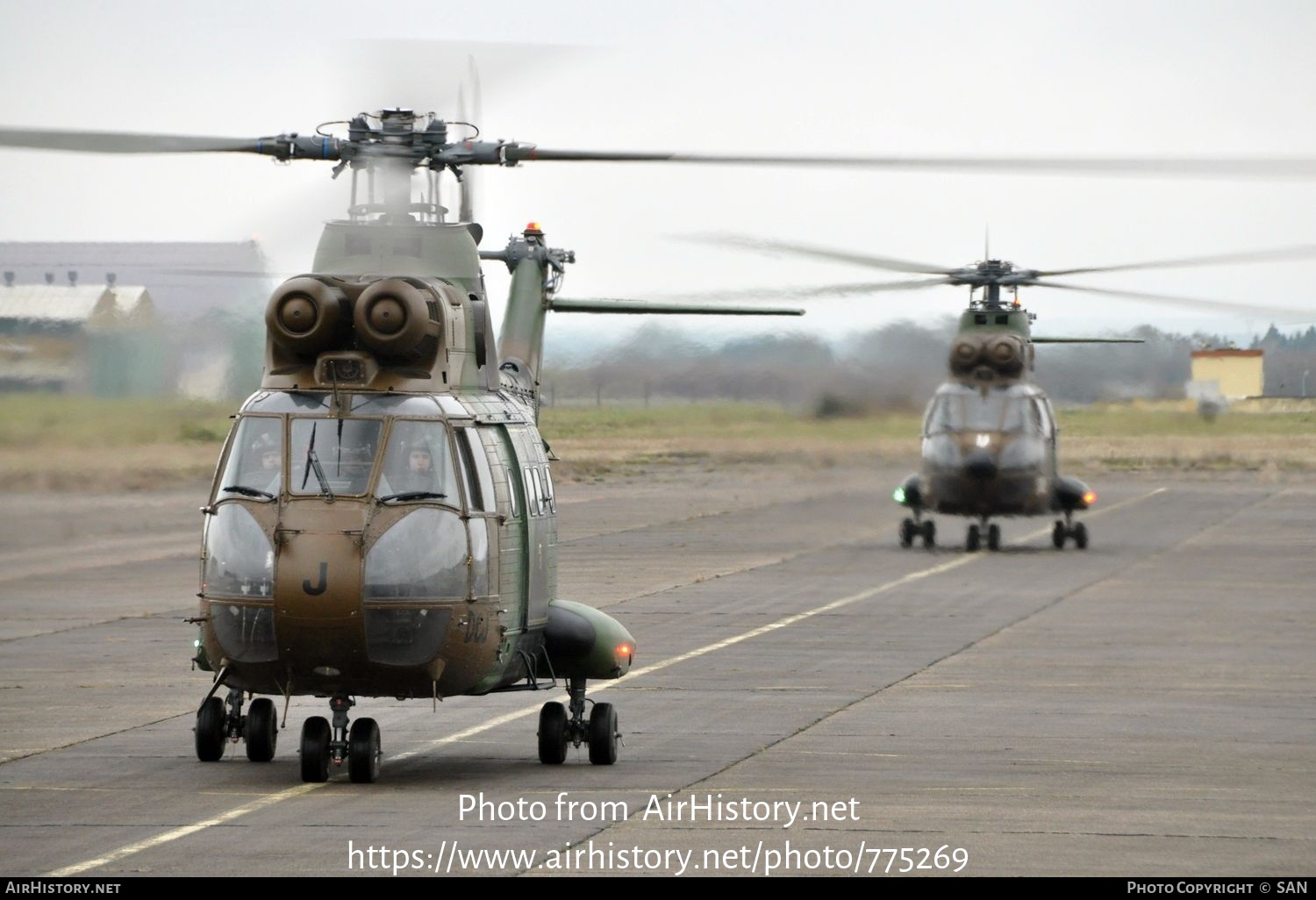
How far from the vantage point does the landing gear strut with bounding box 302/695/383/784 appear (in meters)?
14.9

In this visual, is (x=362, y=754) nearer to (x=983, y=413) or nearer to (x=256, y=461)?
(x=256, y=461)

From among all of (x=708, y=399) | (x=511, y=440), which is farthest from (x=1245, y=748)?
(x=708, y=399)

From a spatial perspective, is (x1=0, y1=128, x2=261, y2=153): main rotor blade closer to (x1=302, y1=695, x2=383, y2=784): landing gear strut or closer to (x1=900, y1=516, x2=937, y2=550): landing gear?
(x1=302, y1=695, x2=383, y2=784): landing gear strut

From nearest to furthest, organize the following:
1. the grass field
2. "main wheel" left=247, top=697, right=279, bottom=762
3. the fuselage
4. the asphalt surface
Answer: the asphalt surface, the fuselage, "main wheel" left=247, top=697, right=279, bottom=762, the grass field

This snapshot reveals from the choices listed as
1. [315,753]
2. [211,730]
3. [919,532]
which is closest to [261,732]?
[211,730]

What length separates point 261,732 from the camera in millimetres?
16047

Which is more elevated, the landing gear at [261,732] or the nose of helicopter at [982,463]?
the nose of helicopter at [982,463]

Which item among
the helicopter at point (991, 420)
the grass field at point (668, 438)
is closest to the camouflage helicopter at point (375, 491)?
the grass field at point (668, 438)

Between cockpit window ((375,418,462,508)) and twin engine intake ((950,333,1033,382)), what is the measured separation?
26.5 meters

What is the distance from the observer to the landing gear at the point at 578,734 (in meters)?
16.1

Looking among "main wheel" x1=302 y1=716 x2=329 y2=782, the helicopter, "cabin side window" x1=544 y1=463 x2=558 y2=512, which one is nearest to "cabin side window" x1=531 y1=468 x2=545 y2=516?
"cabin side window" x1=544 y1=463 x2=558 y2=512

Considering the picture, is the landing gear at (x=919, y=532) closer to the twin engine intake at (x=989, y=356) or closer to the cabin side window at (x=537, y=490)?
the twin engine intake at (x=989, y=356)

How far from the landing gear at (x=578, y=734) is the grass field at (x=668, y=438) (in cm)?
462
